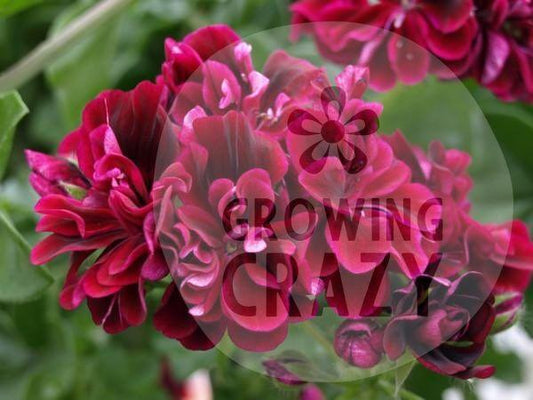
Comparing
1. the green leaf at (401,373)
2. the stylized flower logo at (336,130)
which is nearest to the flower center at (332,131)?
the stylized flower logo at (336,130)

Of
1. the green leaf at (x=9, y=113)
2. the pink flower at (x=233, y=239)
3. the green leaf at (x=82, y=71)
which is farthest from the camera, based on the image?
the green leaf at (x=82, y=71)

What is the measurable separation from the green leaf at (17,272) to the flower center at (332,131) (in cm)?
18

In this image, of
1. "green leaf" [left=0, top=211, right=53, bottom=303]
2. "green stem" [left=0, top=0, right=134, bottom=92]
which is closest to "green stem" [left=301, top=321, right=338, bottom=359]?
"green leaf" [left=0, top=211, right=53, bottom=303]

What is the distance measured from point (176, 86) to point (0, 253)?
16cm

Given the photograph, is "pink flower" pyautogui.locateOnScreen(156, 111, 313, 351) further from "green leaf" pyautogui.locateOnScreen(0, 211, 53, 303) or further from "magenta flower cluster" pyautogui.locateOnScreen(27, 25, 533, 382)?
"green leaf" pyautogui.locateOnScreen(0, 211, 53, 303)

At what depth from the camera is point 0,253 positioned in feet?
1.55

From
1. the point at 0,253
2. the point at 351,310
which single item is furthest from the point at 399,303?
the point at 0,253

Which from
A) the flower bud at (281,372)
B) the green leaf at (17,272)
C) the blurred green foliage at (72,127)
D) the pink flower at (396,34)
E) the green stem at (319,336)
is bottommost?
the blurred green foliage at (72,127)

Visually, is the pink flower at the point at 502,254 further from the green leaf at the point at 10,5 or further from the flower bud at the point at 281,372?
the green leaf at the point at 10,5

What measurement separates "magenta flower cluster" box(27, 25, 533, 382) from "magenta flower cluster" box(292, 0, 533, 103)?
11 centimetres

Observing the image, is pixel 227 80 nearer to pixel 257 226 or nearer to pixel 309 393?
pixel 257 226

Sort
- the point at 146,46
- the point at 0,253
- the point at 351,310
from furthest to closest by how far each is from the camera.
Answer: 1. the point at 146,46
2. the point at 0,253
3. the point at 351,310

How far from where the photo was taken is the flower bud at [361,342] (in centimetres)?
35

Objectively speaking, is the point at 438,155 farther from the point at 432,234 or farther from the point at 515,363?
the point at 515,363
